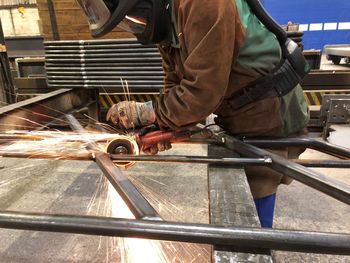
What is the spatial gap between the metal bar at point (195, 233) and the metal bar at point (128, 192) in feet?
0.23

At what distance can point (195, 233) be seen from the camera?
34.8 inches

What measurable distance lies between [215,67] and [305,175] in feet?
1.90

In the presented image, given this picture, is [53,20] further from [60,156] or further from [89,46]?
[60,156]

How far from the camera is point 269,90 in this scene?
Result: 1421 mm

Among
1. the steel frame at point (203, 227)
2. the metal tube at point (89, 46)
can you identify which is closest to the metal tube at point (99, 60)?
the metal tube at point (89, 46)

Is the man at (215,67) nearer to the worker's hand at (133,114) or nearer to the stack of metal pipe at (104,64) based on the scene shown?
the worker's hand at (133,114)

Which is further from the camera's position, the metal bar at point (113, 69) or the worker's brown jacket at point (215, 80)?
the metal bar at point (113, 69)

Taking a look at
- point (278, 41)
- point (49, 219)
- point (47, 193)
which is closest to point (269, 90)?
point (278, 41)

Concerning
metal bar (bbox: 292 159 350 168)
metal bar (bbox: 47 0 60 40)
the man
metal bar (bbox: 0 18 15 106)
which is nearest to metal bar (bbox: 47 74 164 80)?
metal bar (bbox: 47 0 60 40)

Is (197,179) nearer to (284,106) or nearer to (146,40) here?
(284,106)

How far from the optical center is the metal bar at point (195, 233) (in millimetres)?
845

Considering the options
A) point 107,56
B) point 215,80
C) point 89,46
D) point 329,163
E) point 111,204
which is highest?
point 89,46

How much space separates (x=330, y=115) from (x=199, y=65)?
1.81 m

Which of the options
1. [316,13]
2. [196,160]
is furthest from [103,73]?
[316,13]
